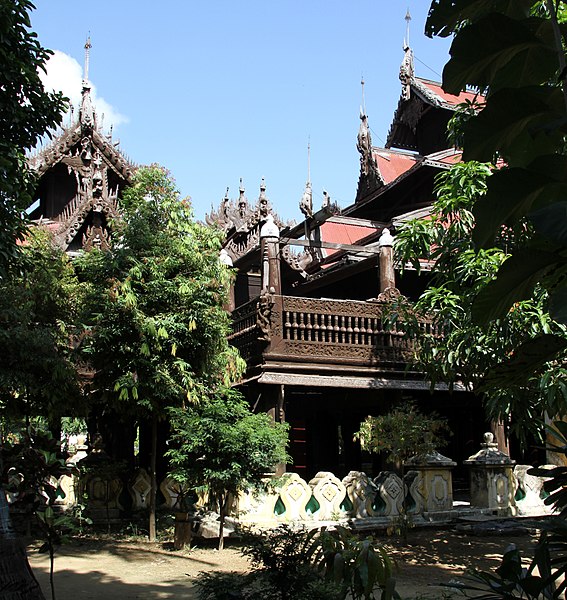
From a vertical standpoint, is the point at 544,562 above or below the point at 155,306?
below

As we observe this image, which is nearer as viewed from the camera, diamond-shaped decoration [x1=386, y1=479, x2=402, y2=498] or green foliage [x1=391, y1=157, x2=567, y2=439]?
green foliage [x1=391, y1=157, x2=567, y2=439]

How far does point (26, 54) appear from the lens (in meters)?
7.16

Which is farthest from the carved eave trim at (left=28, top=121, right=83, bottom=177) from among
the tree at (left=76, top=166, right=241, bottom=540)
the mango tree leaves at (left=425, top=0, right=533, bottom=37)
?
the mango tree leaves at (left=425, top=0, right=533, bottom=37)

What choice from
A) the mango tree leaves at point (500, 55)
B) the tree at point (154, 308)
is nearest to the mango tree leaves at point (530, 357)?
the mango tree leaves at point (500, 55)

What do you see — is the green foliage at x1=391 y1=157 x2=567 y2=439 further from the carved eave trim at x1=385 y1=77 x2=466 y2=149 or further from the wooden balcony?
the carved eave trim at x1=385 y1=77 x2=466 y2=149

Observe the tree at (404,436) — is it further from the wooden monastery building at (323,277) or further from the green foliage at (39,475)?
the green foliage at (39,475)

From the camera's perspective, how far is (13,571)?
5.06m

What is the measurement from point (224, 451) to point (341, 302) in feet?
16.7

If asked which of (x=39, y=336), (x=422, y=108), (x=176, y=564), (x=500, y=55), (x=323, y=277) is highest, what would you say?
(x=422, y=108)

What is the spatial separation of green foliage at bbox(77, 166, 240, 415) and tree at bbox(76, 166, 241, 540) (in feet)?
0.05

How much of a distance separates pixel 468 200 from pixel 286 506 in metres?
6.05

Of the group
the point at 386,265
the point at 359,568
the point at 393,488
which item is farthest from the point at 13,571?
the point at 386,265

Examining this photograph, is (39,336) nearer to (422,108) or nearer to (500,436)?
(500,436)

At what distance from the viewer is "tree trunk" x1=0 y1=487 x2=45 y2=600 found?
499 cm
